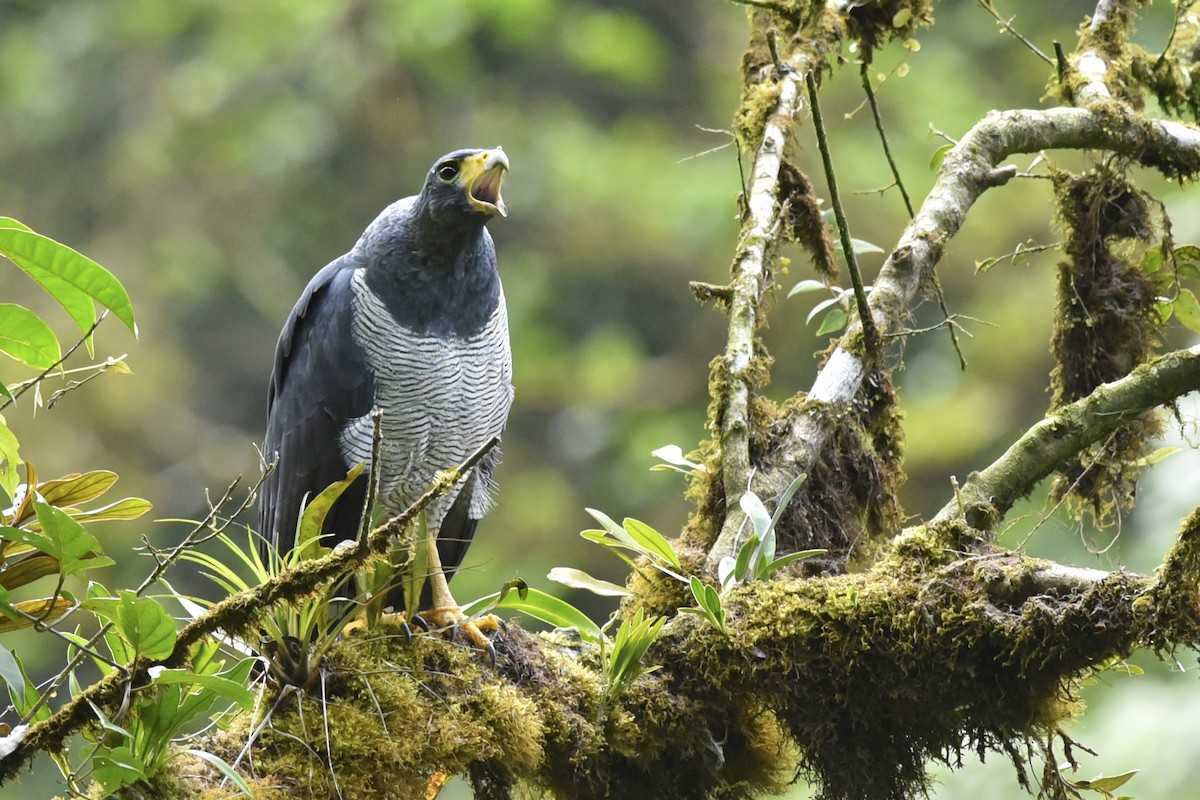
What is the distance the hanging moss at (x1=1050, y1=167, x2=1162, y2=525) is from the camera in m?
3.29

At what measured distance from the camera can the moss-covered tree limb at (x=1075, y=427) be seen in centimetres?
271

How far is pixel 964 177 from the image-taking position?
321 cm

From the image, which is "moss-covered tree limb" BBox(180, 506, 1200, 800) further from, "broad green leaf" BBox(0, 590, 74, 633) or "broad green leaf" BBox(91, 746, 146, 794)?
"broad green leaf" BBox(0, 590, 74, 633)

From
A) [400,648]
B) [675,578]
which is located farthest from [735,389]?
[400,648]

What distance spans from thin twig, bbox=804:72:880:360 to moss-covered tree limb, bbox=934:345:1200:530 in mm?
451

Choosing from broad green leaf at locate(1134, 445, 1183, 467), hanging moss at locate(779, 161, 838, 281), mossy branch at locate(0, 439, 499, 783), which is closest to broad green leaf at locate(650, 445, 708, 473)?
hanging moss at locate(779, 161, 838, 281)

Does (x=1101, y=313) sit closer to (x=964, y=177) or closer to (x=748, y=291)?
(x=964, y=177)

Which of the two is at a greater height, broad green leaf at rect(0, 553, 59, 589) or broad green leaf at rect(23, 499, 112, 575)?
broad green leaf at rect(23, 499, 112, 575)

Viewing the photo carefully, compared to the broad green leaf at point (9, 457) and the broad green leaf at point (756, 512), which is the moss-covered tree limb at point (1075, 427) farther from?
the broad green leaf at point (9, 457)

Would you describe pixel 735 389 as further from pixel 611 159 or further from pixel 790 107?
pixel 611 159

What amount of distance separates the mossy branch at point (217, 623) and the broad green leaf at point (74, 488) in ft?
1.30

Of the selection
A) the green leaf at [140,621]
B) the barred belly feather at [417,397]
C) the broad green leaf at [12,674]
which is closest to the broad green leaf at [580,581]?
the barred belly feather at [417,397]

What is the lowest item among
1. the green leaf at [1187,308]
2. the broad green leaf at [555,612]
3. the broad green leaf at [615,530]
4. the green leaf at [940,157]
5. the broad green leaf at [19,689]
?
the broad green leaf at [19,689]

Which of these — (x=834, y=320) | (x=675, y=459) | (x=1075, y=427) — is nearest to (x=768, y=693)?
(x=675, y=459)
